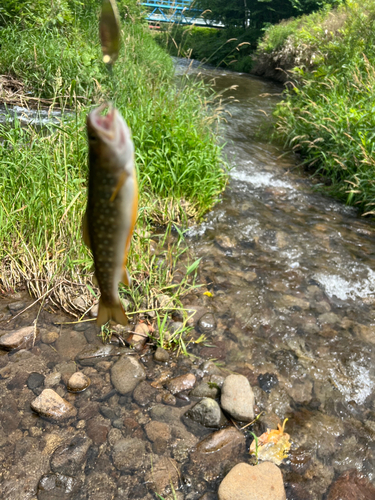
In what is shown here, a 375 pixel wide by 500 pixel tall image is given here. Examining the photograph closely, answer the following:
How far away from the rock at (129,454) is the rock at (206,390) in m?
0.53

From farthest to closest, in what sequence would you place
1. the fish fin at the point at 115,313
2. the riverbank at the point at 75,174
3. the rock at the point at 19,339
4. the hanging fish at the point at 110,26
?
the riverbank at the point at 75,174 → the rock at the point at 19,339 → the fish fin at the point at 115,313 → the hanging fish at the point at 110,26

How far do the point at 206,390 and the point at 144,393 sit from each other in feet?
1.47

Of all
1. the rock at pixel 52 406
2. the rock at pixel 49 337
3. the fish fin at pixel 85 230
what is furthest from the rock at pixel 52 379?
the fish fin at pixel 85 230

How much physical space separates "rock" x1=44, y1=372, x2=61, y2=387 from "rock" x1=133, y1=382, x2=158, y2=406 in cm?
56

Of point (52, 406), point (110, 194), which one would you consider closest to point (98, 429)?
point (52, 406)

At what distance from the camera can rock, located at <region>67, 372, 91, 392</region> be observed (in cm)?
256

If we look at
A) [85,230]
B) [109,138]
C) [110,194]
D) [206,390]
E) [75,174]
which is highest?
[109,138]

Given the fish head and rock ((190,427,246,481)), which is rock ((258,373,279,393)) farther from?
the fish head

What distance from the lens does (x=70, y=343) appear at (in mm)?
2949

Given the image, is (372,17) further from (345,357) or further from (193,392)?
(193,392)

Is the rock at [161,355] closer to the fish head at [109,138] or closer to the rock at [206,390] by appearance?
the rock at [206,390]

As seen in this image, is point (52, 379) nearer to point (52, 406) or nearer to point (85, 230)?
point (52, 406)

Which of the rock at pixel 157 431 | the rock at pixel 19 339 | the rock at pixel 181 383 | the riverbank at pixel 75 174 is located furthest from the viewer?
the riverbank at pixel 75 174

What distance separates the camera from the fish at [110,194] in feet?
2.82
